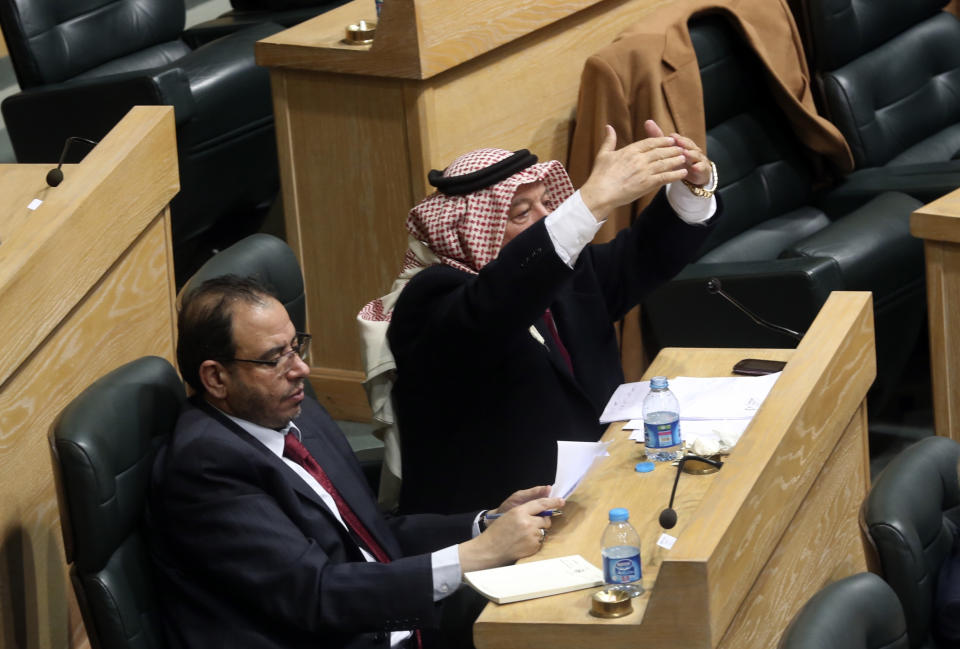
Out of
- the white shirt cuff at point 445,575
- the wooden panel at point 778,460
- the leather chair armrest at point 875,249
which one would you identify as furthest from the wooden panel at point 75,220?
the leather chair armrest at point 875,249

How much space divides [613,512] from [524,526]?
17 cm

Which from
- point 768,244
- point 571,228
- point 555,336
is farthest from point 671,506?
point 768,244

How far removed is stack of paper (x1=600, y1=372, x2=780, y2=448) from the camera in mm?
2393

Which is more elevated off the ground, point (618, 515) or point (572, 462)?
point (618, 515)

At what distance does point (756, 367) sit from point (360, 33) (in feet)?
4.78

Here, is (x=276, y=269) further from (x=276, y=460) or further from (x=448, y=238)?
(x=276, y=460)

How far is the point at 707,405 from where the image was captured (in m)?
2.50

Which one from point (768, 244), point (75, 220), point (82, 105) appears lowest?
point (768, 244)

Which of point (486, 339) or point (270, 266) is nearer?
point (486, 339)

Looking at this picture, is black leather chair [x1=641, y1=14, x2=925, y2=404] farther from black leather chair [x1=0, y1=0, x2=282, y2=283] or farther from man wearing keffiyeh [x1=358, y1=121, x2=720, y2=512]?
black leather chair [x1=0, y1=0, x2=282, y2=283]

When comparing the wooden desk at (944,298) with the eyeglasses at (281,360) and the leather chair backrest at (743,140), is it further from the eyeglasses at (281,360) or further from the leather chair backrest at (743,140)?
the eyeglasses at (281,360)

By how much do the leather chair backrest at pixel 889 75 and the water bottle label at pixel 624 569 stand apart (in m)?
2.73

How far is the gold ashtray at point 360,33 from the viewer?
3.58m

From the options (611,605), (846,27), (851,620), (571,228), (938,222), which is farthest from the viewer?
(846,27)
